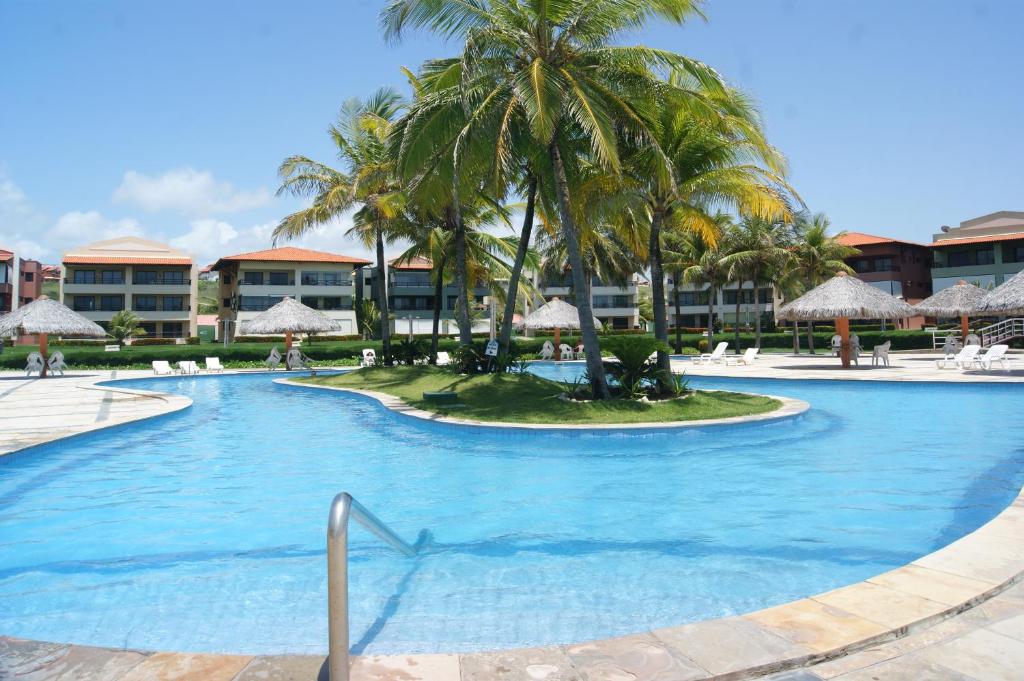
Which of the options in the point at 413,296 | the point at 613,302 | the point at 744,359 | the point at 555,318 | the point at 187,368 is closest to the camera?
the point at 187,368

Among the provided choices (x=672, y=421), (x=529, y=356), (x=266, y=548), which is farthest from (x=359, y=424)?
(x=529, y=356)

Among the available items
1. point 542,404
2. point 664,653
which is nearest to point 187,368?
point 542,404

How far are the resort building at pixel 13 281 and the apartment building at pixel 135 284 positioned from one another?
418 centimetres

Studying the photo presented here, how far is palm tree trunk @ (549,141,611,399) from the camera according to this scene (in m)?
13.5

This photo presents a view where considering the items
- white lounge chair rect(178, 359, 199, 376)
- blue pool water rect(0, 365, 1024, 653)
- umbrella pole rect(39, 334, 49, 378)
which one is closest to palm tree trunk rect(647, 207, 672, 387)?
blue pool water rect(0, 365, 1024, 653)

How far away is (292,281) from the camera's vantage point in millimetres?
57094

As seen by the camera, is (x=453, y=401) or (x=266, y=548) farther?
→ (x=453, y=401)

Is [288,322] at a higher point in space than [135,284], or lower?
lower

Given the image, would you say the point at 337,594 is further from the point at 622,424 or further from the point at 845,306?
the point at 845,306

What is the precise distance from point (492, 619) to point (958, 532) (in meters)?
4.56

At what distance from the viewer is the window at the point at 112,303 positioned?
187 feet

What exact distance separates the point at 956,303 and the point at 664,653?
31711mm

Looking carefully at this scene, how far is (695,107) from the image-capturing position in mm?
13570

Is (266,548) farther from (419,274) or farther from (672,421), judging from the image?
(419,274)
